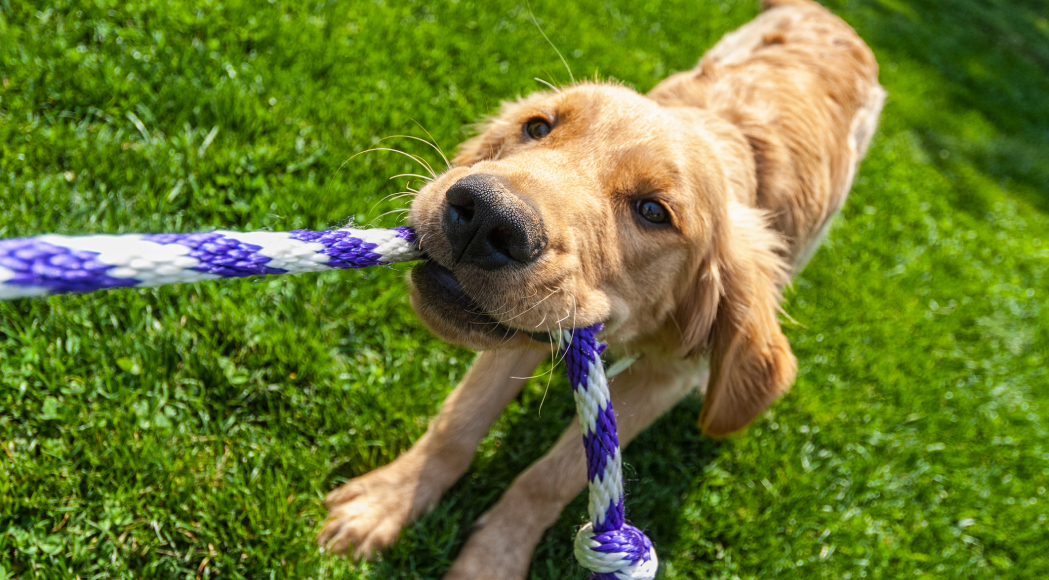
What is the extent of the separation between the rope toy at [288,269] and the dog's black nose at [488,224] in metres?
0.17

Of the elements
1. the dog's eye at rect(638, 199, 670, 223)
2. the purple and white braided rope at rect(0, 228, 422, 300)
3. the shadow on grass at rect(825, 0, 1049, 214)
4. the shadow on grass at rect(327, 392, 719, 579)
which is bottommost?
the shadow on grass at rect(825, 0, 1049, 214)

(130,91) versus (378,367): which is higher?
(130,91)

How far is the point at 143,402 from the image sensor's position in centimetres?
236

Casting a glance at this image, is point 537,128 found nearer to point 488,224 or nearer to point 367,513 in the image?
point 488,224

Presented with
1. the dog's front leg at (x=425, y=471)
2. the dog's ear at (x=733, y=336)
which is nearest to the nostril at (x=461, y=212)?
the dog's front leg at (x=425, y=471)

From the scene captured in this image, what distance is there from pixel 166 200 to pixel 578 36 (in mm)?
3694

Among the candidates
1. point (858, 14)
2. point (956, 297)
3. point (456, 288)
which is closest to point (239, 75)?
point (456, 288)

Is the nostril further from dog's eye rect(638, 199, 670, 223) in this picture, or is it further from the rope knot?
the rope knot

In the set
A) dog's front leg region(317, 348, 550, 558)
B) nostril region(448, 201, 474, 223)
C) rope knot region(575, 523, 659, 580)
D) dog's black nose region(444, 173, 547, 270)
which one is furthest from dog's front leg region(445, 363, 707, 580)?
nostril region(448, 201, 474, 223)

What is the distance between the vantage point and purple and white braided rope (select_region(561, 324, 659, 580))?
1.83 m

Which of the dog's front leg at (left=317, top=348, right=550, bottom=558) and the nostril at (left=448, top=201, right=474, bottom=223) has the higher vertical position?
the nostril at (left=448, top=201, right=474, bottom=223)

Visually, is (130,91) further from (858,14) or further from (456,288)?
(858,14)

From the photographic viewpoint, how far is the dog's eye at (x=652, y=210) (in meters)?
2.24

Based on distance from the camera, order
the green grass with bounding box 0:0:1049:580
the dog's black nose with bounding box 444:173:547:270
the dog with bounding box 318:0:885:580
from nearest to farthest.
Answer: the dog's black nose with bounding box 444:173:547:270 → the dog with bounding box 318:0:885:580 → the green grass with bounding box 0:0:1049:580
